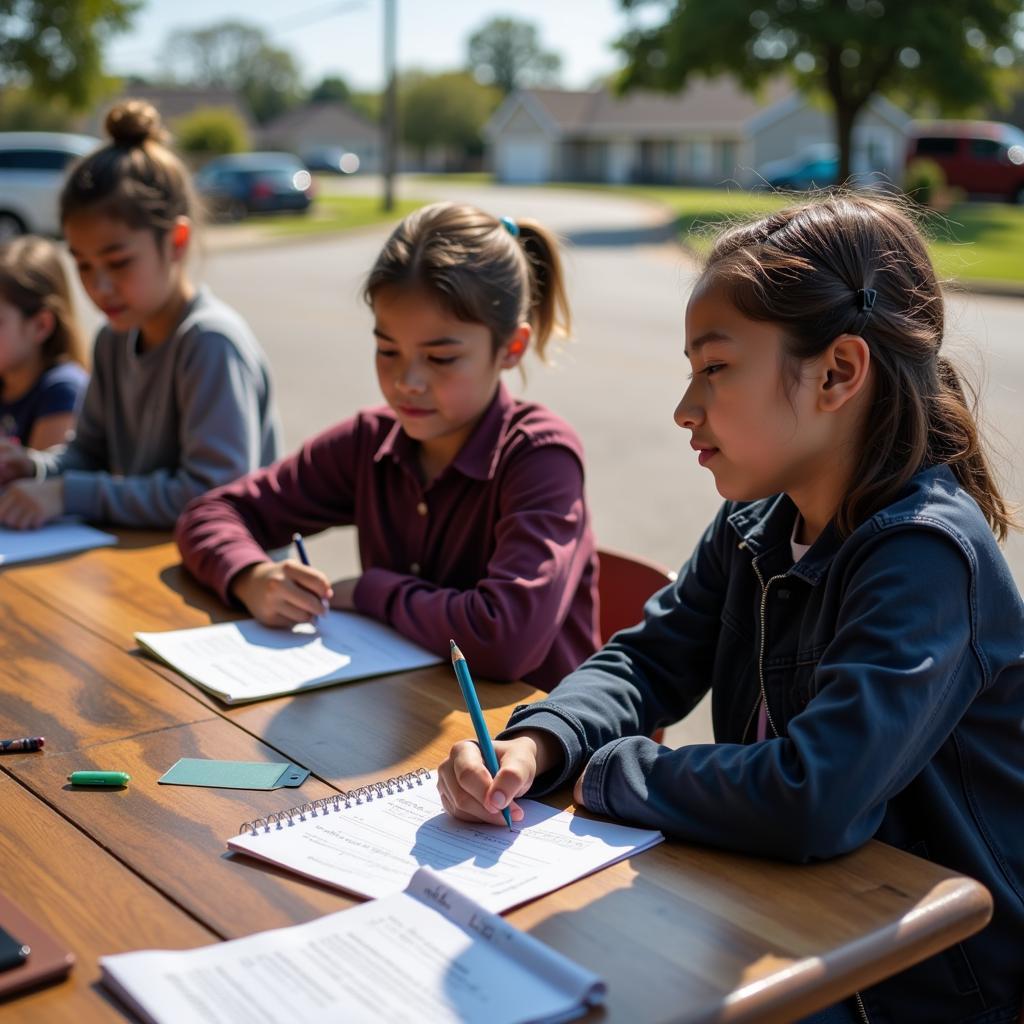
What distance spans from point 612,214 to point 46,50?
449 inches

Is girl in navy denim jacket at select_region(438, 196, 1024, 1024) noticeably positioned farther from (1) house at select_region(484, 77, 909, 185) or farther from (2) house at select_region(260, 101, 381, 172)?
(2) house at select_region(260, 101, 381, 172)

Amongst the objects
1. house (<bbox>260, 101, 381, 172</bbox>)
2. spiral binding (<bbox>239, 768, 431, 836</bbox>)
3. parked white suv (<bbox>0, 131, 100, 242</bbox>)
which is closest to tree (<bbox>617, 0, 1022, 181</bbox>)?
parked white suv (<bbox>0, 131, 100, 242</bbox>)

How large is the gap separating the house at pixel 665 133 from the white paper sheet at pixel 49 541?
142 ft

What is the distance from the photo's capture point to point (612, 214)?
27.8 metres

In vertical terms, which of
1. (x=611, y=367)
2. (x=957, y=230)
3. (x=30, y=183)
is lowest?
(x=611, y=367)

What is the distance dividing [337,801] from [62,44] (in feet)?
86.0

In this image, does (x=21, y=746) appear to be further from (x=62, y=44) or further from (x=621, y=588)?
(x=62, y=44)

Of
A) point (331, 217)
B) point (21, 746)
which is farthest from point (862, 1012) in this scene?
point (331, 217)

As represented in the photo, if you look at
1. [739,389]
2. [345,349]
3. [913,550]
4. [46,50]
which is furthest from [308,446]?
[46,50]

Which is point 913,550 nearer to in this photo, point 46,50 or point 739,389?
point 739,389

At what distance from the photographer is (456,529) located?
240 cm

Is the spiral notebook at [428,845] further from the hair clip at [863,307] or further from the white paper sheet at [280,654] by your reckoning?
the hair clip at [863,307]

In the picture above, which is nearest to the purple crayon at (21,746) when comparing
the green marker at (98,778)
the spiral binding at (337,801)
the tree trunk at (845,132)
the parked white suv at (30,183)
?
the green marker at (98,778)

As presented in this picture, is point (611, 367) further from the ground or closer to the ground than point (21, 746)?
→ closer to the ground
